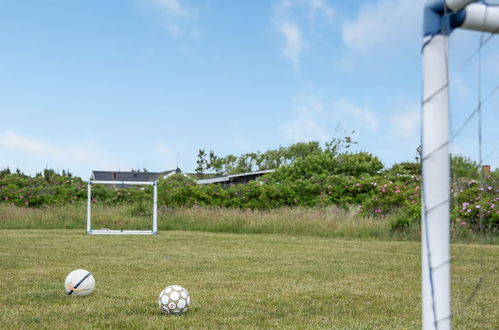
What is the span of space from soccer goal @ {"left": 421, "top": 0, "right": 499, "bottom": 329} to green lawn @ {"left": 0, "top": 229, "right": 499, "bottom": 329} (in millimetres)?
384

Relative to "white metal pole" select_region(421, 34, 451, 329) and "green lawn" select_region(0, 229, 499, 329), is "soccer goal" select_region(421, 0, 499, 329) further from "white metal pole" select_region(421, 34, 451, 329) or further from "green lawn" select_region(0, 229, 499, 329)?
"green lawn" select_region(0, 229, 499, 329)

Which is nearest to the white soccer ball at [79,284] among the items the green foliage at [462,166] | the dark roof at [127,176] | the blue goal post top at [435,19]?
the green foliage at [462,166]

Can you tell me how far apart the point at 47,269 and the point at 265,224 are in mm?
8704

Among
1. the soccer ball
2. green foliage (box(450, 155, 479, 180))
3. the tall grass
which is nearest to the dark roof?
the tall grass

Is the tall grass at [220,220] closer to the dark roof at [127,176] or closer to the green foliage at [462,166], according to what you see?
the green foliage at [462,166]

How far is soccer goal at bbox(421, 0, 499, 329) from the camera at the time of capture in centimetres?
276

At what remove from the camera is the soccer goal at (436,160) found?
2.76 m

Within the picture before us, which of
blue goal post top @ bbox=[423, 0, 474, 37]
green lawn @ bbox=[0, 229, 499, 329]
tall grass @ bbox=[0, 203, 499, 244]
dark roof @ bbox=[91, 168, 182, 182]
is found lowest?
green lawn @ bbox=[0, 229, 499, 329]

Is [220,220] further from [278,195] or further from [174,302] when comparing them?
[174,302]

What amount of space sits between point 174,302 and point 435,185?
2.89m

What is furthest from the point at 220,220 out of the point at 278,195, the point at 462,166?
the point at 462,166

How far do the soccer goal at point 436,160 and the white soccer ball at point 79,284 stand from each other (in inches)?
158

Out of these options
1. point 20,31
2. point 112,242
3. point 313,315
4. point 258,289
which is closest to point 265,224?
point 112,242

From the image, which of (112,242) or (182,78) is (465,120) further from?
(182,78)
